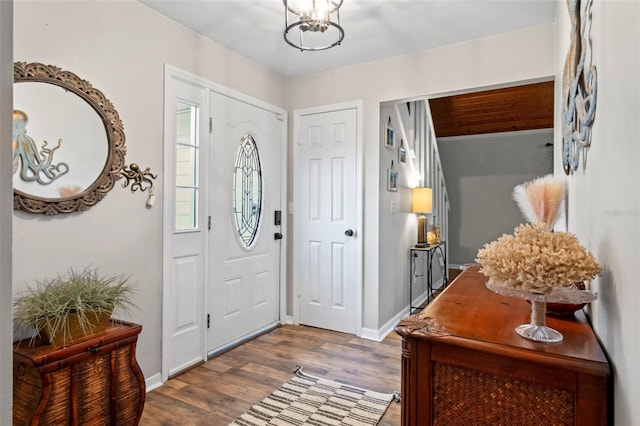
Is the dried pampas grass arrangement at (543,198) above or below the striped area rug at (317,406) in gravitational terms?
above

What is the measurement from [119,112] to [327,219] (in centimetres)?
193

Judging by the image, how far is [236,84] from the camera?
3.08 m

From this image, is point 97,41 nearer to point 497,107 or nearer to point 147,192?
point 147,192

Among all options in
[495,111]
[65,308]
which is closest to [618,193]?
[65,308]

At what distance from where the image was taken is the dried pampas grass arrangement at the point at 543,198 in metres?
1.45

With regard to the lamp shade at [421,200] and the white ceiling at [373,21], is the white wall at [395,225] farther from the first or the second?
the white ceiling at [373,21]

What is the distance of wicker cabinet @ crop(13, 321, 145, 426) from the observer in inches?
58.3

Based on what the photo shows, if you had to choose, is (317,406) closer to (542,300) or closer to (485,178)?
(542,300)

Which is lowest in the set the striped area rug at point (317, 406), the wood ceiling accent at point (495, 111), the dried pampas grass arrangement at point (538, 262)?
the striped area rug at point (317, 406)

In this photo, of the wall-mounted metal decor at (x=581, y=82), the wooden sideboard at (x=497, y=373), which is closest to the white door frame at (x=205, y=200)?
the wooden sideboard at (x=497, y=373)

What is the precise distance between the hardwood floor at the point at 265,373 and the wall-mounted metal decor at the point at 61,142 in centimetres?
127

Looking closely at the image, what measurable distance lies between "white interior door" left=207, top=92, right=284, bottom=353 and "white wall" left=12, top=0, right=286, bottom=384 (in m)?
0.49

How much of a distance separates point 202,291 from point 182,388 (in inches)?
26.6

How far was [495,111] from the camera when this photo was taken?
5750 millimetres
